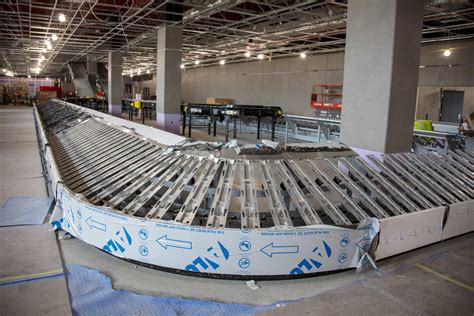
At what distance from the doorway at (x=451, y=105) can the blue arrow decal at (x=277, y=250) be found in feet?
44.9

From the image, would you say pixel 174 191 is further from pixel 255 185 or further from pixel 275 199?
pixel 275 199

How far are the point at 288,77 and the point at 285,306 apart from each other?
20.0 m

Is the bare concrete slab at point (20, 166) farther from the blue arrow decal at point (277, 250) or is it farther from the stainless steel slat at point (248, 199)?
the blue arrow decal at point (277, 250)

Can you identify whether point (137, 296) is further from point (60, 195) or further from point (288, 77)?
point (288, 77)

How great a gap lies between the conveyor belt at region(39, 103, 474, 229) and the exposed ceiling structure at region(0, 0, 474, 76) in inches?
220

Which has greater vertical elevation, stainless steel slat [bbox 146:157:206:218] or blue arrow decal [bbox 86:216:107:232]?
stainless steel slat [bbox 146:157:206:218]

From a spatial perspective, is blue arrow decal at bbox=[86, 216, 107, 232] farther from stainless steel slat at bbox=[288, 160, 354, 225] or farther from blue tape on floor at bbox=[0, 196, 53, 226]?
stainless steel slat at bbox=[288, 160, 354, 225]

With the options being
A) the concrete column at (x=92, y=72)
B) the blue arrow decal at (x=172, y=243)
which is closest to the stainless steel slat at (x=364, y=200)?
the blue arrow decal at (x=172, y=243)

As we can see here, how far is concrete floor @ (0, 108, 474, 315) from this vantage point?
2852mm

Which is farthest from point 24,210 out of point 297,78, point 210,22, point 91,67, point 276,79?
point 91,67

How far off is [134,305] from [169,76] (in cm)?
1213

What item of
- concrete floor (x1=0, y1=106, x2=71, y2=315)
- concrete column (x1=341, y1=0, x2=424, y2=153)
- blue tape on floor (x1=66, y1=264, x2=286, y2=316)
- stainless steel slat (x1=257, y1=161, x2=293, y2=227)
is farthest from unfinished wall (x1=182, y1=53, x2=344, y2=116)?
blue tape on floor (x1=66, y1=264, x2=286, y2=316)

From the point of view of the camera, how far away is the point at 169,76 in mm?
14031

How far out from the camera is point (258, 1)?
34.7ft
